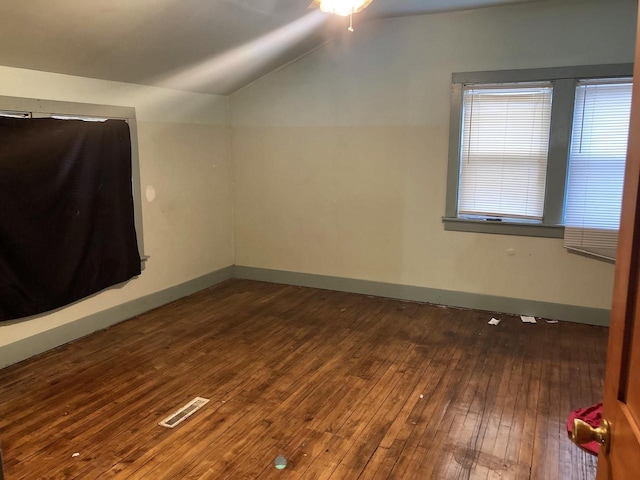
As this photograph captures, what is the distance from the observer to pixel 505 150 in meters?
4.26

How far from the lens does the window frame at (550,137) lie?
3914mm

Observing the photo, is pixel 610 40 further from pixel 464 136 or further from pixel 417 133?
pixel 417 133

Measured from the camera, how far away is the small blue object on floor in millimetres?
2320

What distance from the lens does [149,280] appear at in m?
4.45

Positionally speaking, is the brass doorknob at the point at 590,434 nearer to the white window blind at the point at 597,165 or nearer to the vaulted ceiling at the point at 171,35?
the vaulted ceiling at the point at 171,35

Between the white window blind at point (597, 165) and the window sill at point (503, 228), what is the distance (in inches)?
5.2

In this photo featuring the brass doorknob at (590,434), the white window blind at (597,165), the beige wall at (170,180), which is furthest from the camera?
the white window blind at (597,165)

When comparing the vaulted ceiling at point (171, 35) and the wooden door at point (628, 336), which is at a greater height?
the vaulted ceiling at point (171, 35)

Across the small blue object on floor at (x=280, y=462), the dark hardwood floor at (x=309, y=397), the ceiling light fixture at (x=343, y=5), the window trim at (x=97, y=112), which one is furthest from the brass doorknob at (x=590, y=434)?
the window trim at (x=97, y=112)

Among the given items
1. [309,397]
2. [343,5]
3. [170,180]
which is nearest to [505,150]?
[343,5]

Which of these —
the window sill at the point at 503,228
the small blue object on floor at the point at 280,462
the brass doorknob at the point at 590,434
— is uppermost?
the window sill at the point at 503,228

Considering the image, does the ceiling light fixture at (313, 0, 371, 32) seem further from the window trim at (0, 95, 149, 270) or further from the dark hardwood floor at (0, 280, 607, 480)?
the dark hardwood floor at (0, 280, 607, 480)

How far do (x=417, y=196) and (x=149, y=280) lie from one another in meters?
2.62

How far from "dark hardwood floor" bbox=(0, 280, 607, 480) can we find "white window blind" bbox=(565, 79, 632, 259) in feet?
2.66
